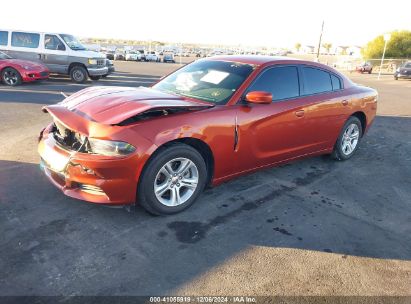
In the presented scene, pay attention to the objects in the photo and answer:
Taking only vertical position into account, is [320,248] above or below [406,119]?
below

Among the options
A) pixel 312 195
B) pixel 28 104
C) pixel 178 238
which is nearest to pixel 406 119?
pixel 312 195

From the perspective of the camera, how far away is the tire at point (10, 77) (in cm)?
1227

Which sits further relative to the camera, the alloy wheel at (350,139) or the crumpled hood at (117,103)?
the alloy wheel at (350,139)

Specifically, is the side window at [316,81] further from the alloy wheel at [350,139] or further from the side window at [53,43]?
the side window at [53,43]

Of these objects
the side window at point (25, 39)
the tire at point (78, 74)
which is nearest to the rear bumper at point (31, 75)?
the tire at point (78, 74)

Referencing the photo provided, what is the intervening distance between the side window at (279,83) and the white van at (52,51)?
11953mm

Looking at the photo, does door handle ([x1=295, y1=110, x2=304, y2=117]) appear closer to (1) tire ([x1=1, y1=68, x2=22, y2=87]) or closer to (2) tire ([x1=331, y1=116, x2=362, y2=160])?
(2) tire ([x1=331, y1=116, x2=362, y2=160])

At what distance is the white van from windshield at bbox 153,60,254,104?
11083mm

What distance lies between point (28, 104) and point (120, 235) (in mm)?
7505

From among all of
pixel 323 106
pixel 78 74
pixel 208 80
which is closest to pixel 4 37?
pixel 78 74

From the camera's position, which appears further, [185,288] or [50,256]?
[50,256]

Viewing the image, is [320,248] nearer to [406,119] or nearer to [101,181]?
[101,181]

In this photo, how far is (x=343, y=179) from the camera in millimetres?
4980

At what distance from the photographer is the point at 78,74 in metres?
14.7
